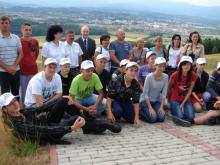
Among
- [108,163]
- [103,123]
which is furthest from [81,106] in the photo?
[108,163]

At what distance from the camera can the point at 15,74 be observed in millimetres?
8398

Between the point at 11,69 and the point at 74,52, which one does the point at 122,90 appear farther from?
the point at 11,69

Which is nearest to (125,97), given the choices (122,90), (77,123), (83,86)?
(122,90)

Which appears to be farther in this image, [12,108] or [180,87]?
[180,87]

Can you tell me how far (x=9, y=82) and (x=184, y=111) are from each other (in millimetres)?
4034

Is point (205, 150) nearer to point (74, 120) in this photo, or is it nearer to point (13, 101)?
point (74, 120)

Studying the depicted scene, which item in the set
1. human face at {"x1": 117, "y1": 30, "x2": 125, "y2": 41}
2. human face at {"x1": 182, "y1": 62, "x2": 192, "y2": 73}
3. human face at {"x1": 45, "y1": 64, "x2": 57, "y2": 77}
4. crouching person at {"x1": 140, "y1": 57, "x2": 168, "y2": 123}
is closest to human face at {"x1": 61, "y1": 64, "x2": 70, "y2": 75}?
human face at {"x1": 45, "y1": 64, "x2": 57, "y2": 77}

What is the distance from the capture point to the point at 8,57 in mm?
8359

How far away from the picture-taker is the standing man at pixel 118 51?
402 inches

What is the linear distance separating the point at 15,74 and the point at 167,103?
3712 mm

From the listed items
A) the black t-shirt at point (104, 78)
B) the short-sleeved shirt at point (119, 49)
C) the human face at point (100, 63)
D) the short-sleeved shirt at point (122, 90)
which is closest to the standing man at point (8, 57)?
the human face at point (100, 63)

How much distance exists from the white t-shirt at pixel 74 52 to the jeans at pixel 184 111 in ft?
8.99

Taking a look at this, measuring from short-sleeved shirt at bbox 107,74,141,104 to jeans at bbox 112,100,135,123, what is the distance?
171 millimetres

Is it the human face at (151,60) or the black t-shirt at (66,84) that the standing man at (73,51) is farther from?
the human face at (151,60)
